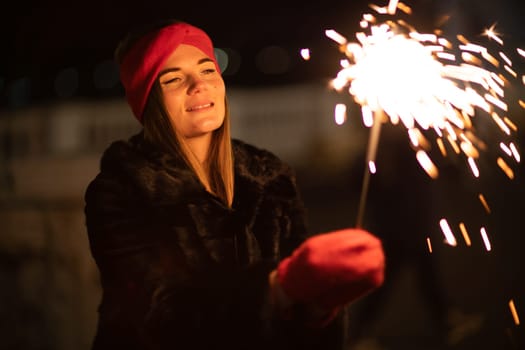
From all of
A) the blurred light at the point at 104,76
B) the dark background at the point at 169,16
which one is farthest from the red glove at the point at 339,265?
the blurred light at the point at 104,76

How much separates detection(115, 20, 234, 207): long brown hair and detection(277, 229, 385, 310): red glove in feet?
2.13

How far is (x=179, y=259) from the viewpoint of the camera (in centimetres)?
232

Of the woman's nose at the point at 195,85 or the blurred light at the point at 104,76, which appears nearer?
the woman's nose at the point at 195,85

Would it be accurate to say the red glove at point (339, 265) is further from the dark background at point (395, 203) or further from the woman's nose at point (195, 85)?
the dark background at point (395, 203)

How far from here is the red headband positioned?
2.41 meters

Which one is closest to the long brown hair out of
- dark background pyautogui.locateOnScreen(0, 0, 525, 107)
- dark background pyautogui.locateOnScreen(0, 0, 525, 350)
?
dark background pyautogui.locateOnScreen(0, 0, 525, 107)

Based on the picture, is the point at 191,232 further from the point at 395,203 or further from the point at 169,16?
the point at 395,203

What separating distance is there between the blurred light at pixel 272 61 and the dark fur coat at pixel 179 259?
11.3 m

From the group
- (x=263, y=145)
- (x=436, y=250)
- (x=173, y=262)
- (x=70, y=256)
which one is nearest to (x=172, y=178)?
(x=173, y=262)

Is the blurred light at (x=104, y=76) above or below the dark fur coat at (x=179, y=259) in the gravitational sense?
below

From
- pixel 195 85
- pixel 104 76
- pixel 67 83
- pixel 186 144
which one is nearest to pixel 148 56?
pixel 195 85

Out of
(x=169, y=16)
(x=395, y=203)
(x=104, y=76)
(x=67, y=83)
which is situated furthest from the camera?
(x=104, y=76)

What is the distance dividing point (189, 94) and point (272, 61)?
11.8m

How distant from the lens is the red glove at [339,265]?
1.89 metres
